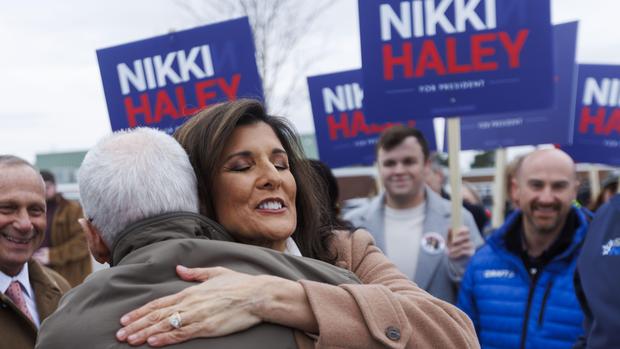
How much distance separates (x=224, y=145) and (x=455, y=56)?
111 inches

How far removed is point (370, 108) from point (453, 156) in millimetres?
598

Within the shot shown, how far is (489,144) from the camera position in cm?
655

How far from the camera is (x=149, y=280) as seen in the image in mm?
1795

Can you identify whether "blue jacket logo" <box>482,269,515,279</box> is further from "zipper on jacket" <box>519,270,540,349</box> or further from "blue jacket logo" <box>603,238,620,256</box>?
"blue jacket logo" <box>603,238,620,256</box>

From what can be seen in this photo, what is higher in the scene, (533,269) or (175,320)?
(175,320)

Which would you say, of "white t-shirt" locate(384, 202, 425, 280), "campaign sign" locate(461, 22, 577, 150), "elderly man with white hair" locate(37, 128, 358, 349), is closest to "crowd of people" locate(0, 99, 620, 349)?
"elderly man with white hair" locate(37, 128, 358, 349)

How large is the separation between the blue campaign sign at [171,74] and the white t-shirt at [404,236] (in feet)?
3.98

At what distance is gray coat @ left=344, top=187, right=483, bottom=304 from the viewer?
464 cm

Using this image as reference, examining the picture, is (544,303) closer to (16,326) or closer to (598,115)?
(16,326)

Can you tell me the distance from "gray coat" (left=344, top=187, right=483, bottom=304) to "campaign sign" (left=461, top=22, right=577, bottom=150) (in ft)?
4.69

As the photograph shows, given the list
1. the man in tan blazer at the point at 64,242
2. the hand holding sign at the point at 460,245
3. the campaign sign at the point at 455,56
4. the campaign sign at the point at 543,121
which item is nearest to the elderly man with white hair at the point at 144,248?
the hand holding sign at the point at 460,245

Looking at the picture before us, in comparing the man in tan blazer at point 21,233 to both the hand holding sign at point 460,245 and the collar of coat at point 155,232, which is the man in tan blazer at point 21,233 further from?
the hand holding sign at point 460,245

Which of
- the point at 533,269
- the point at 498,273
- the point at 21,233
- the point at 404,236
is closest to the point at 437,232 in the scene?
the point at 404,236

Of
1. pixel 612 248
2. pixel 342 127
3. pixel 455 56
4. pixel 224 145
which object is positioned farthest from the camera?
pixel 342 127
